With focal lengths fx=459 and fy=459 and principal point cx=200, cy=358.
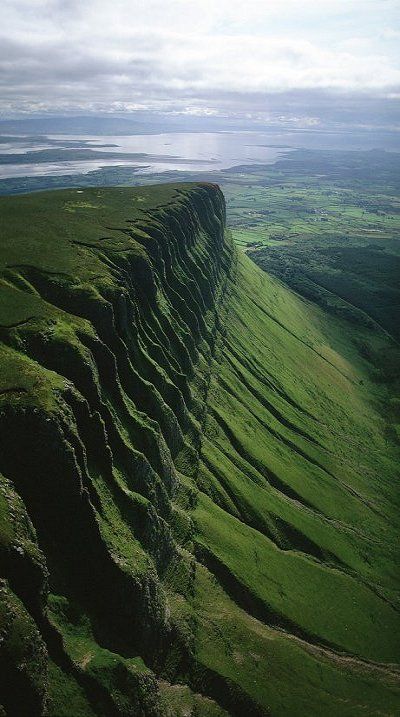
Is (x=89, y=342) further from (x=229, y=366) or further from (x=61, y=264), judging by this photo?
(x=229, y=366)

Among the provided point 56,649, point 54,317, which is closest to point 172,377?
point 54,317

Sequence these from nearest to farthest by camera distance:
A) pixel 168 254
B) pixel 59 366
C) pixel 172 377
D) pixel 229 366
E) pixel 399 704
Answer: pixel 59 366
pixel 399 704
pixel 172 377
pixel 168 254
pixel 229 366

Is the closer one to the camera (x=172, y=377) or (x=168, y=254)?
(x=172, y=377)

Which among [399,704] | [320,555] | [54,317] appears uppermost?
[54,317]

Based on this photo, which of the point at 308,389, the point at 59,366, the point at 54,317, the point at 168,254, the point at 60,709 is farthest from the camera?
the point at 308,389

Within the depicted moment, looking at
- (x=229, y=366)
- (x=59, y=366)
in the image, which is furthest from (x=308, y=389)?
(x=59, y=366)

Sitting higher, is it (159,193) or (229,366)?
(159,193)
